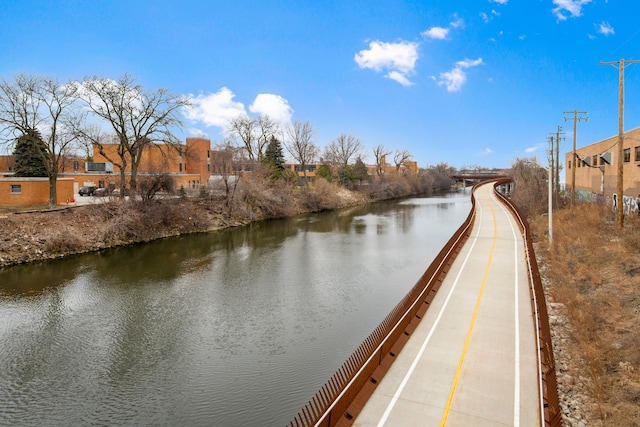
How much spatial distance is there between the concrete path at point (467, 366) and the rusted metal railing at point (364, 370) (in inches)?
9.3

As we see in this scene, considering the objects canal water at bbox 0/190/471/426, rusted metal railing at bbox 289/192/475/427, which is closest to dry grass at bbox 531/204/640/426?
rusted metal railing at bbox 289/192/475/427

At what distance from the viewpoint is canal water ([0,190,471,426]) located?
1102 cm

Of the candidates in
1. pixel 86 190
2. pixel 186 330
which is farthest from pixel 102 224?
pixel 186 330

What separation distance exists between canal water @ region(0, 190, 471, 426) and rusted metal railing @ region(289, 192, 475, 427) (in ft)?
5.57

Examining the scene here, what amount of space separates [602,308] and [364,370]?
35.5 feet

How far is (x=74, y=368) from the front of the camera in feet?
42.2

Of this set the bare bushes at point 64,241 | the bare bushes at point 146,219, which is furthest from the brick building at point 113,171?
the bare bushes at point 64,241

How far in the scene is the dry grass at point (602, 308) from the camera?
951cm

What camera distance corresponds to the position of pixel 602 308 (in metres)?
14.8

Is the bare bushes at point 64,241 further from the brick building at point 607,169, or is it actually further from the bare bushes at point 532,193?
the bare bushes at point 532,193

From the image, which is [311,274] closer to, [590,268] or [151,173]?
[590,268]

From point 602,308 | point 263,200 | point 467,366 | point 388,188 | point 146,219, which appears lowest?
point 467,366

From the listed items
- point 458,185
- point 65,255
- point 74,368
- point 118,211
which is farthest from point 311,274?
point 458,185

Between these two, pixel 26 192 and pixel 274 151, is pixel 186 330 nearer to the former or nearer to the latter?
pixel 26 192
